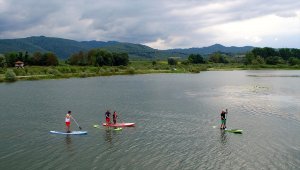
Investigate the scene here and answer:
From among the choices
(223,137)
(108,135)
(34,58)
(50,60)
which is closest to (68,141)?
(108,135)

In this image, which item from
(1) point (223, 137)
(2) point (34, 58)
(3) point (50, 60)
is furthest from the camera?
(2) point (34, 58)

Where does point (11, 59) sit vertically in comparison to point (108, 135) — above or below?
above

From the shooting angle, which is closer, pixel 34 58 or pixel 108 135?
pixel 108 135

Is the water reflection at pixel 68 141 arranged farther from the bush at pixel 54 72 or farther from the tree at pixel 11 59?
the tree at pixel 11 59

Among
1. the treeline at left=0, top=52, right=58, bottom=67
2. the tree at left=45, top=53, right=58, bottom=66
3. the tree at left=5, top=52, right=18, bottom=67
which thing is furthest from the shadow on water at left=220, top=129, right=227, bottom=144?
the tree at left=5, top=52, right=18, bottom=67

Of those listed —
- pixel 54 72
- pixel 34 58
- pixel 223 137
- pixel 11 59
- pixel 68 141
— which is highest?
pixel 34 58

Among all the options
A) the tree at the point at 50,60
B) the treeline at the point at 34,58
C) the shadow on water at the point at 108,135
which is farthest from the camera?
the tree at the point at 50,60

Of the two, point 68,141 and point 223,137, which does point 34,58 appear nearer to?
point 68,141

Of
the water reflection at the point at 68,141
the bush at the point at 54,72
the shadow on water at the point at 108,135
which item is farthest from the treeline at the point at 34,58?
the water reflection at the point at 68,141

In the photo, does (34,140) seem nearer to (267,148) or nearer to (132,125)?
(132,125)

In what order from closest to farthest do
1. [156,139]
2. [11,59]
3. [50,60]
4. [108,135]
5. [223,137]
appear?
1. [156,139]
2. [223,137]
3. [108,135]
4. [11,59]
5. [50,60]

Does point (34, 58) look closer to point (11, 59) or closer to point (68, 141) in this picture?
point (11, 59)

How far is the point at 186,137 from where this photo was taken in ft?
128

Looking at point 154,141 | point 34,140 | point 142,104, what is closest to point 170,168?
point 154,141
